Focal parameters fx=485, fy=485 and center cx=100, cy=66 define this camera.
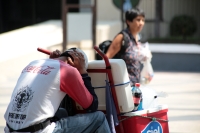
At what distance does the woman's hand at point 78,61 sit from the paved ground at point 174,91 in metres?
2.09

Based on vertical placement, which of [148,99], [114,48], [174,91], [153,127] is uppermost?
[114,48]

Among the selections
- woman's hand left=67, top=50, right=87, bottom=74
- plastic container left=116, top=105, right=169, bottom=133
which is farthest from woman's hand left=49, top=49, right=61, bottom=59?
plastic container left=116, top=105, right=169, bottom=133

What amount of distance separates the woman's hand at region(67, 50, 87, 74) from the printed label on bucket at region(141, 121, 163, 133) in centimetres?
75

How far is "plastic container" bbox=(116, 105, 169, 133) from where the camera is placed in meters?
3.89

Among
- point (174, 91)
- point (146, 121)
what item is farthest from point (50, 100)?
point (174, 91)

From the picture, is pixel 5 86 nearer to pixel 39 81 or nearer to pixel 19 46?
pixel 19 46

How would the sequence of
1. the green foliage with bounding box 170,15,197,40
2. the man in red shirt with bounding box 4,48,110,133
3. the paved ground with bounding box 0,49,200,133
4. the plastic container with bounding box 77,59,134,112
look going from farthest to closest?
the green foliage with bounding box 170,15,197,40 < the paved ground with bounding box 0,49,200,133 < the plastic container with bounding box 77,59,134,112 < the man in red shirt with bounding box 4,48,110,133

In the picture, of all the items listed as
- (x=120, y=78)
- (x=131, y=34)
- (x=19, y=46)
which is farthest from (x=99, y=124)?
(x=19, y=46)

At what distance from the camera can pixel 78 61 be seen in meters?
3.66

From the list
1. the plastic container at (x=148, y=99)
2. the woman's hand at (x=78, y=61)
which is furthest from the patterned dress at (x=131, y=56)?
the woman's hand at (x=78, y=61)

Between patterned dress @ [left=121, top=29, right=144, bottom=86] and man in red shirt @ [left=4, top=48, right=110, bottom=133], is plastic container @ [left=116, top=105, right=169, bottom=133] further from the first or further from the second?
patterned dress @ [left=121, top=29, right=144, bottom=86]

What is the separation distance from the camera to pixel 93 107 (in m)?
3.59

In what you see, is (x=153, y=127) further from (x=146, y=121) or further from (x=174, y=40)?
(x=174, y=40)

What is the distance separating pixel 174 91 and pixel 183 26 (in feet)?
18.3
